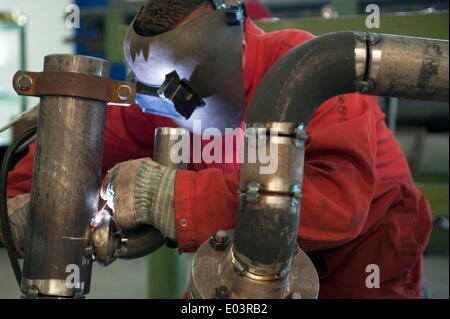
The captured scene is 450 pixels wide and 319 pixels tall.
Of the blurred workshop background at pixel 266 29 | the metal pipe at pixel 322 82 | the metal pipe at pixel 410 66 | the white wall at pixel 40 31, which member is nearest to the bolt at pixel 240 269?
the metal pipe at pixel 322 82

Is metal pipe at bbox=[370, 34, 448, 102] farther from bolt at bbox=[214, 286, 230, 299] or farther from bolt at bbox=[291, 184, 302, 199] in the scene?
bolt at bbox=[214, 286, 230, 299]

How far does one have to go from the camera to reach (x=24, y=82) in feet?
1.98

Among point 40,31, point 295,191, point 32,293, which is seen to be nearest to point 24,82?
point 32,293

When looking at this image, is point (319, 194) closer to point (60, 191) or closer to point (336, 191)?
point (336, 191)

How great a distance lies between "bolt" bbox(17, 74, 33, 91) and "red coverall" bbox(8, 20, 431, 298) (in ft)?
0.76

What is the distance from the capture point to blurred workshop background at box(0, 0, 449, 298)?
1.42 m

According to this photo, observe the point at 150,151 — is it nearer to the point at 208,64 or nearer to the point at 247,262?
the point at 208,64

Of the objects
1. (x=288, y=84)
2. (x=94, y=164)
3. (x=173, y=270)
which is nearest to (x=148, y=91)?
(x=94, y=164)

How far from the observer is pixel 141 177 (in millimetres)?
651

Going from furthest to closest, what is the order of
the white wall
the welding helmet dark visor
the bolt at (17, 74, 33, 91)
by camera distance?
the white wall
the welding helmet dark visor
the bolt at (17, 74, 33, 91)

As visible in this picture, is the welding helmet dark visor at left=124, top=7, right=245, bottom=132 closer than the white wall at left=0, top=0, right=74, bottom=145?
Yes

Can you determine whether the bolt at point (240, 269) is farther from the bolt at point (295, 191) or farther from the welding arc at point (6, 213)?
the welding arc at point (6, 213)

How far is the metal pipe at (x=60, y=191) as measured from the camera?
59 centimetres

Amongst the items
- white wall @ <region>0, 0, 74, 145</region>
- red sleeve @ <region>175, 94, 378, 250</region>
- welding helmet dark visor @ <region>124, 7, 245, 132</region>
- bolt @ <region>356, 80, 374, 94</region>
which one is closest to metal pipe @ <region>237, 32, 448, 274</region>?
bolt @ <region>356, 80, 374, 94</region>
